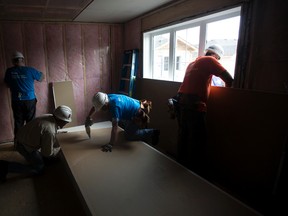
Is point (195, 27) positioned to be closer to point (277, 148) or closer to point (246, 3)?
point (246, 3)

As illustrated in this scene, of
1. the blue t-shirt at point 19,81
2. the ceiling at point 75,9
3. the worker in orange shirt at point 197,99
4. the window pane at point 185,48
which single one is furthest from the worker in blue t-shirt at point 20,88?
the worker in orange shirt at point 197,99

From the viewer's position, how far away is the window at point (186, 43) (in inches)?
102

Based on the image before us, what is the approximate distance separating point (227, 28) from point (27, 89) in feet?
10.7

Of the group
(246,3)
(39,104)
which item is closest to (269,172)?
(246,3)

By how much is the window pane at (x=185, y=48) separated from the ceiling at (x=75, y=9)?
0.54m

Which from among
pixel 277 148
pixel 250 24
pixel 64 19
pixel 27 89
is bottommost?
pixel 277 148

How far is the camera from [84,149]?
2416 mm

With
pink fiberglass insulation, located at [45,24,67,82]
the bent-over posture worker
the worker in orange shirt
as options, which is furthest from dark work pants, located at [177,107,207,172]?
pink fiberglass insulation, located at [45,24,67,82]

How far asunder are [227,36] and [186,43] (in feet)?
2.58

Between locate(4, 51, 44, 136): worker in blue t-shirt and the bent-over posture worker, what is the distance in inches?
50.1

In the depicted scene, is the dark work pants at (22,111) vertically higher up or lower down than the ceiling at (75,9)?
lower down

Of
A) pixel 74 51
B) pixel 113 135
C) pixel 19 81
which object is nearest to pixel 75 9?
pixel 74 51

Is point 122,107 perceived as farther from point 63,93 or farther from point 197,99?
point 63,93

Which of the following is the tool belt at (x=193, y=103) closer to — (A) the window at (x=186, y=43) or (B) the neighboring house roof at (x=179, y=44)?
(A) the window at (x=186, y=43)
